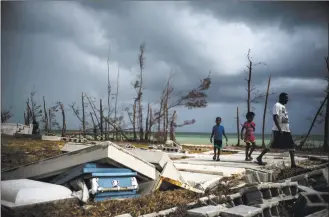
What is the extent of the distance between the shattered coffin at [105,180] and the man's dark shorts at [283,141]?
3097 millimetres

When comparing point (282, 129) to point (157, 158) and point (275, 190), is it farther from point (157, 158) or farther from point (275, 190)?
point (157, 158)

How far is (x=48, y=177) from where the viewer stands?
4461 mm

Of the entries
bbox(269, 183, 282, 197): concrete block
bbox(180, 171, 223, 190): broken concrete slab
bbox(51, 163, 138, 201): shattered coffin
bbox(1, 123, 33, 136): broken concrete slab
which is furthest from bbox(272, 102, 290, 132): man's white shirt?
bbox(1, 123, 33, 136): broken concrete slab

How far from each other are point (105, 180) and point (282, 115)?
372 centimetres

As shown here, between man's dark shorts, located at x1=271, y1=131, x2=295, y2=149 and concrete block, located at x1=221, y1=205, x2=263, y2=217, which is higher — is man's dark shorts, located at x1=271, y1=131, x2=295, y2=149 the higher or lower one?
the higher one

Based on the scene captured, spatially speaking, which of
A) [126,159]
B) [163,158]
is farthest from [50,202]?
[163,158]

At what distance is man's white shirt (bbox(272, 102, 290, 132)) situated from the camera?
240 inches

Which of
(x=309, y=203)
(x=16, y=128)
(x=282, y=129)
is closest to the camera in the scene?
(x=309, y=203)

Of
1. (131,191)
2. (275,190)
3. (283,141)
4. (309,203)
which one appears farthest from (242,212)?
(283,141)

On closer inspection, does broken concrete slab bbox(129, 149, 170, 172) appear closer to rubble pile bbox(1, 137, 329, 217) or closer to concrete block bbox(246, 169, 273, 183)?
rubble pile bbox(1, 137, 329, 217)

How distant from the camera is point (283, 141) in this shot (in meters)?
6.13

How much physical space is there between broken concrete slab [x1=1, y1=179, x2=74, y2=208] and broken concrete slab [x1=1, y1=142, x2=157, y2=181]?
373 millimetres

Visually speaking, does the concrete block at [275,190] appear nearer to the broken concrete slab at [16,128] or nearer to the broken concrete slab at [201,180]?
the broken concrete slab at [201,180]

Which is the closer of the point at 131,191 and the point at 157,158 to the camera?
the point at 131,191
